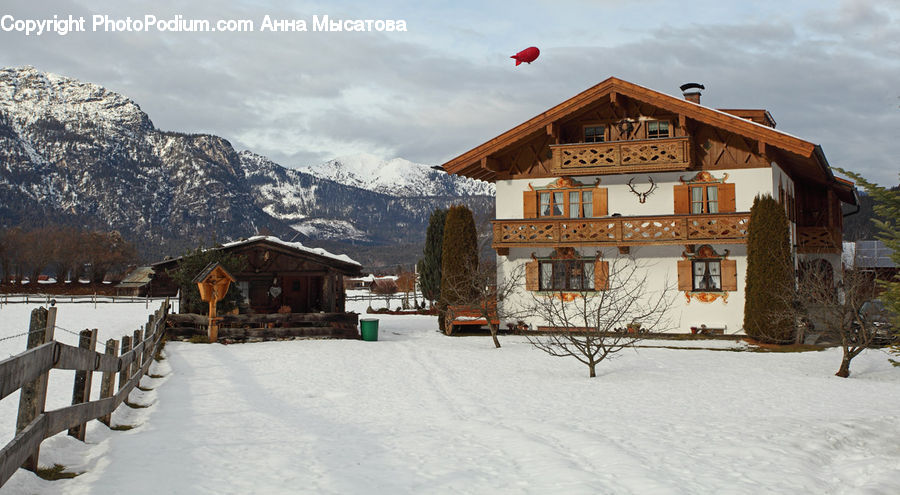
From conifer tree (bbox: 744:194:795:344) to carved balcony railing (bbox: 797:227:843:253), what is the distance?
630cm

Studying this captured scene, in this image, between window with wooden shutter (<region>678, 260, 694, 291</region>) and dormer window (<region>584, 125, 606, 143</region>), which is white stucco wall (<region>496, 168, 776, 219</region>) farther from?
window with wooden shutter (<region>678, 260, 694, 291</region>)

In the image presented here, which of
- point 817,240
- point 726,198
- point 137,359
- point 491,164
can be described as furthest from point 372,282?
point 137,359

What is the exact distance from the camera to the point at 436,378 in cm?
1491

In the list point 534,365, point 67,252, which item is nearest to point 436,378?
point 534,365

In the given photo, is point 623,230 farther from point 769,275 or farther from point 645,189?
point 769,275

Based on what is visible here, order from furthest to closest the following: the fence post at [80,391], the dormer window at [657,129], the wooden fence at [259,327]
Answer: the dormer window at [657,129]
the wooden fence at [259,327]
the fence post at [80,391]

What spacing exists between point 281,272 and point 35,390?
76.5 ft

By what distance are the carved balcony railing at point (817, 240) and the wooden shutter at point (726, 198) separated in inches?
213

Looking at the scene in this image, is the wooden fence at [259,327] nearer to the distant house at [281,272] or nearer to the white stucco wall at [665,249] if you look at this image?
the distant house at [281,272]

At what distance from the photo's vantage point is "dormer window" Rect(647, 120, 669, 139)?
25.5 m

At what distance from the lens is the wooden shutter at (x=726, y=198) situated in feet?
78.7

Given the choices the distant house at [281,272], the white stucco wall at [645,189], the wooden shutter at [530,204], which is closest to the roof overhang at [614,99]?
the white stucco wall at [645,189]

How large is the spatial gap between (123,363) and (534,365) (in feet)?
33.1

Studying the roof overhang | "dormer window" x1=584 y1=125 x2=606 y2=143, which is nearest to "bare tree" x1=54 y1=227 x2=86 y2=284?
the roof overhang
